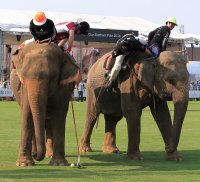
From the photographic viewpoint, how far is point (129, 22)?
48.2 meters

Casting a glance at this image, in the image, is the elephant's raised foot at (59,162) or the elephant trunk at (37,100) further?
the elephant's raised foot at (59,162)

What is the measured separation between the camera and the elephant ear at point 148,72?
374 inches

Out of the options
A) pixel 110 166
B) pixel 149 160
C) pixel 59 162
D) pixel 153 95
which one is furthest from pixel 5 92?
pixel 110 166

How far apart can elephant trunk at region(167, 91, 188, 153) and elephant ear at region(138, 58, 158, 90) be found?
612 millimetres

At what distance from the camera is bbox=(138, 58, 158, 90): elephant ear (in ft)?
31.1

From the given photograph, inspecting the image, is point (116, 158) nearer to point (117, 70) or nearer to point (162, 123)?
point (162, 123)

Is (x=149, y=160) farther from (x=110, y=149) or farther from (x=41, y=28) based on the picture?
(x=41, y=28)

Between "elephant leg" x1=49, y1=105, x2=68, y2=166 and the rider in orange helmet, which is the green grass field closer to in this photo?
"elephant leg" x1=49, y1=105, x2=68, y2=166

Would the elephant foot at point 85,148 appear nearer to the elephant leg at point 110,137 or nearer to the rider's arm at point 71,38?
the elephant leg at point 110,137

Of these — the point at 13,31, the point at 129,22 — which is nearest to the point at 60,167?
the point at 13,31

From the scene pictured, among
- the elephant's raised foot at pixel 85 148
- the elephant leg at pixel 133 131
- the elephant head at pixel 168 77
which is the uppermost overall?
the elephant head at pixel 168 77

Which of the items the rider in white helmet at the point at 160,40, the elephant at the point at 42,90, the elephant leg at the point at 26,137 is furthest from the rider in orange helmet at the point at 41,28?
the rider in white helmet at the point at 160,40

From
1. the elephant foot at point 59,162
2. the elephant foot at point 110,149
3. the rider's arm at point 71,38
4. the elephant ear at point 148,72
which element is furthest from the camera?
the elephant foot at point 110,149

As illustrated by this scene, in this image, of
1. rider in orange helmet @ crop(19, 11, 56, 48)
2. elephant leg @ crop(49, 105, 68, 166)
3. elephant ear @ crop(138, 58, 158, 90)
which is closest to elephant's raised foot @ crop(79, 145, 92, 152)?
elephant leg @ crop(49, 105, 68, 166)
